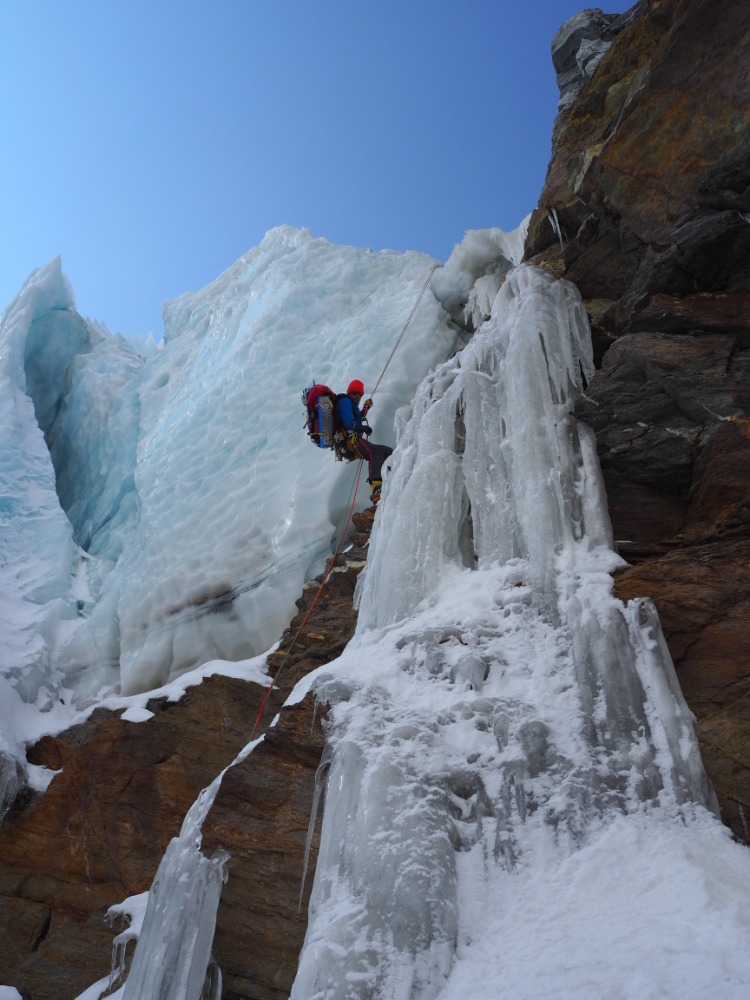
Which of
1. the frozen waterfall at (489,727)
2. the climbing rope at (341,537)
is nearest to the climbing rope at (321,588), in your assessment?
the climbing rope at (341,537)

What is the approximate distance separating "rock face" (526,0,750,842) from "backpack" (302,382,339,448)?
277 centimetres

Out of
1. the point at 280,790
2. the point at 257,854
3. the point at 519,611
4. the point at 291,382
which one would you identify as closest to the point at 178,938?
the point at 257,854

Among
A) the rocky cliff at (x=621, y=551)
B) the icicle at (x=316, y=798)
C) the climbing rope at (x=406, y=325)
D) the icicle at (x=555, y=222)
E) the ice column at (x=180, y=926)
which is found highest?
the climbing rope at (x=406, y=325)

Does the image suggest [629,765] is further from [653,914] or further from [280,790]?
[280,790]

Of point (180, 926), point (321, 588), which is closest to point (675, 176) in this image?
point (321, 588)

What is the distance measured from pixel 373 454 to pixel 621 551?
3.63 meters

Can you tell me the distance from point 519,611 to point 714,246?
3.32 m

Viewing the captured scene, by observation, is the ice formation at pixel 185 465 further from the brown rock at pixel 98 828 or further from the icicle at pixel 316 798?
the icicle at pixel 316 798

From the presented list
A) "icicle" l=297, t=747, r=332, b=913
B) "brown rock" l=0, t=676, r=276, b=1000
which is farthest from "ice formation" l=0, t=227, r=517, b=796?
"icicle" l=297, t=747, r=332, b=913

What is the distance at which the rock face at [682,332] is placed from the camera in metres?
4.47

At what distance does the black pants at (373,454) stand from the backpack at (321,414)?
315 mm

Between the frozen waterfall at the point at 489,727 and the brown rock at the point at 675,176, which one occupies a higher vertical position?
the brown rock at the point at 675,176

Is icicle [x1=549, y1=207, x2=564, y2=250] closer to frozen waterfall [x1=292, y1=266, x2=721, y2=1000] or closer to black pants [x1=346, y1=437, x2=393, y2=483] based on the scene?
frozen waterfall [x1=292, y1=266, x2=721, y2=1000]

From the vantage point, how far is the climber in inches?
331
